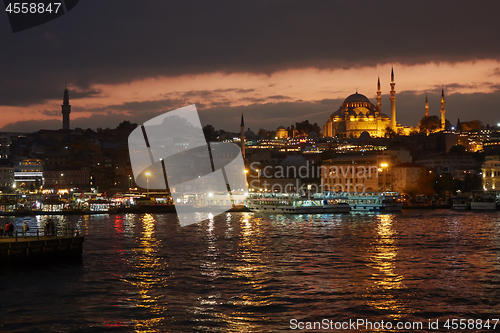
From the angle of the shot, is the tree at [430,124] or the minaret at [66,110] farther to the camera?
the minaret at [66,110]

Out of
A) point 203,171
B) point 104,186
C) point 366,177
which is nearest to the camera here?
point 366,177

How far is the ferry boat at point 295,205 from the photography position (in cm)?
5472

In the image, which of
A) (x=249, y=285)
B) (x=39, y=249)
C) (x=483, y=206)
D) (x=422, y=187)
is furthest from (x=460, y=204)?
(x=39, y=249)

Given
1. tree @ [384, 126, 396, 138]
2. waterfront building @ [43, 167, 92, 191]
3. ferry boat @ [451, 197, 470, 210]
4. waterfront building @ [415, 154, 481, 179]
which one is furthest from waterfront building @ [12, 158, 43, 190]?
tree @ [384, 126, 396, 138]

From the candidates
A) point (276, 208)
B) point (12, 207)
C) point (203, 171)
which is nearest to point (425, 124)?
point (203, 171)

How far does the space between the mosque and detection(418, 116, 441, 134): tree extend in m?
3.77

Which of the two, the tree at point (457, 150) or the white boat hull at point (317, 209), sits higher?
the tree at point (457, 150)

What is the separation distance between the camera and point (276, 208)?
187ft

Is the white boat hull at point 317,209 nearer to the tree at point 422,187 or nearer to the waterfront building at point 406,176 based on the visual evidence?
the tree at point 422,187

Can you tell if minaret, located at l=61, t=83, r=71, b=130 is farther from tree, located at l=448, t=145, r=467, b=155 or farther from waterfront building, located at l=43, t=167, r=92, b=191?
tree, located at l=448, t=145, r=467, b=155

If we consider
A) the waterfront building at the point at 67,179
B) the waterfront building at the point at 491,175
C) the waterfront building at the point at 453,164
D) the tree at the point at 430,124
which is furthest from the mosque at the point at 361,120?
the waterfront building at the point at 67,179

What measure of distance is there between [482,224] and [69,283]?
30.5 metres

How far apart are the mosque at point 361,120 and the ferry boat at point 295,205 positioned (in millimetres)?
75167

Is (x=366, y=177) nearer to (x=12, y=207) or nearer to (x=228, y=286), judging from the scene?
(x=12, y=207)
